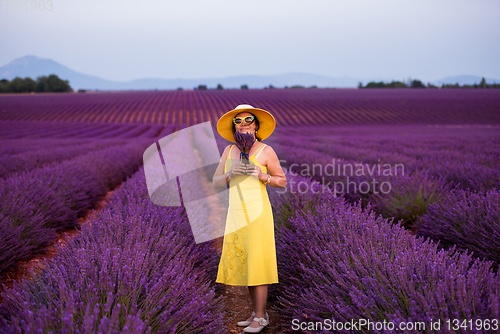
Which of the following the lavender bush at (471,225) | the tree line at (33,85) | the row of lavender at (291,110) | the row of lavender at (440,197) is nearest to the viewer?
the lavender bush at (471,225)

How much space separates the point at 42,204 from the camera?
365 cm

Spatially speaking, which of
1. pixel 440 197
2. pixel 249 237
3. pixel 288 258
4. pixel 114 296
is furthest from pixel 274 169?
pixel 440 197

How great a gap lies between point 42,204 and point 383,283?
3.93 meters

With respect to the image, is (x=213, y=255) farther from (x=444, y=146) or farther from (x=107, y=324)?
(x=444, y=146)

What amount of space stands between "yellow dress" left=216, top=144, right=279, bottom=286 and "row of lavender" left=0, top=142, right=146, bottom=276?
2.07 m

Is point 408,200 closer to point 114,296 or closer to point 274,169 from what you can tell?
point 274,169

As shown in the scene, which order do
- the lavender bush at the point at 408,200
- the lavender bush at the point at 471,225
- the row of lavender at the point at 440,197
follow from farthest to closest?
the lavender bush at the point at 408,200 → the row of lavender at the point at 440,197 → the lavender bush at the point at 471,225

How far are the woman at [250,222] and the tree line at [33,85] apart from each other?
247ft

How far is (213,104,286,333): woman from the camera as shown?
6.04ft

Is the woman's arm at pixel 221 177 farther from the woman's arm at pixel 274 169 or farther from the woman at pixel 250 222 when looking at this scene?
the woman's arm at pixel 274 169

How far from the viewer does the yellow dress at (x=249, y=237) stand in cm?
184

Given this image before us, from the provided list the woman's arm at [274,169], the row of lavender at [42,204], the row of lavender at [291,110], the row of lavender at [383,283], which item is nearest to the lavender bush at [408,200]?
the row of lavender at [383,283]

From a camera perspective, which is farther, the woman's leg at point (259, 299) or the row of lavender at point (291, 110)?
the row of lavender at point (291, 110)

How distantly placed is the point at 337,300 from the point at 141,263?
1052 mm
